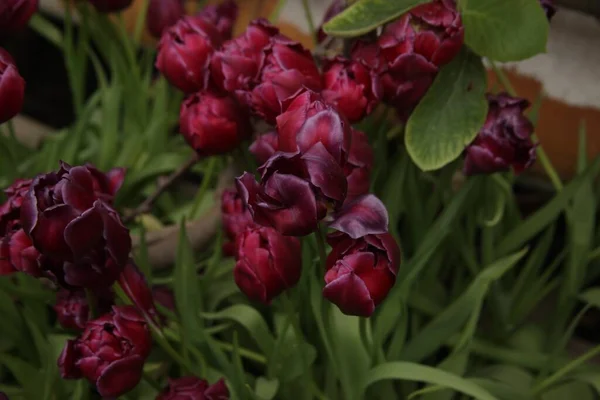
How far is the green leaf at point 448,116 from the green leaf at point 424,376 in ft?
0.44

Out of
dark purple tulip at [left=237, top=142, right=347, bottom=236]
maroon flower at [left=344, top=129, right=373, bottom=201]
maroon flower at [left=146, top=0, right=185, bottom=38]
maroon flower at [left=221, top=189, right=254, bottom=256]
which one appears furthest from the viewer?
maroon flower at [left=146, top=0, right=185, bottom=38]

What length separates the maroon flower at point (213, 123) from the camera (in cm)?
53

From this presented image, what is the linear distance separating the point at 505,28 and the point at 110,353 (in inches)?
13.3

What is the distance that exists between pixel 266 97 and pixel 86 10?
15.1 inches

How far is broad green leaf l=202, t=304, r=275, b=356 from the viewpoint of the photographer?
1.80 feet

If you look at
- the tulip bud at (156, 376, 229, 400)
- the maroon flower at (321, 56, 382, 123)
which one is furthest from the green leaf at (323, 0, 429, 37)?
the tulip bud at (156, 376, 229, 400)

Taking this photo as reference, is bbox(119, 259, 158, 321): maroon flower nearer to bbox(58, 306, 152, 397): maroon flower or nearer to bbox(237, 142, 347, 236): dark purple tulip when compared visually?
bbox(58, 306, 152, 397): maroon flower

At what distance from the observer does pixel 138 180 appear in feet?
2.44

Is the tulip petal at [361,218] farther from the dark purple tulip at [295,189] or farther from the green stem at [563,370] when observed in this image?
the green stem at [563,370]

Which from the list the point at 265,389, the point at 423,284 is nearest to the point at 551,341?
the point at 423,284

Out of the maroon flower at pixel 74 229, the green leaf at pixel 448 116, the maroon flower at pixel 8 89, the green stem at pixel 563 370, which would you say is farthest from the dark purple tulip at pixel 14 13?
the green stem at pixel 563 370

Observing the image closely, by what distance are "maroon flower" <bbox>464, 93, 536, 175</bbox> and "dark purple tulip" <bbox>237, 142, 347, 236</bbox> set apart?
0.18m

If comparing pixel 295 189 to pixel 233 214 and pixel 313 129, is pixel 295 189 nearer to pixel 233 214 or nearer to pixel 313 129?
pixel 313 129

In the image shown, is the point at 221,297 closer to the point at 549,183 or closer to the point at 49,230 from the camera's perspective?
the point at 49,230
